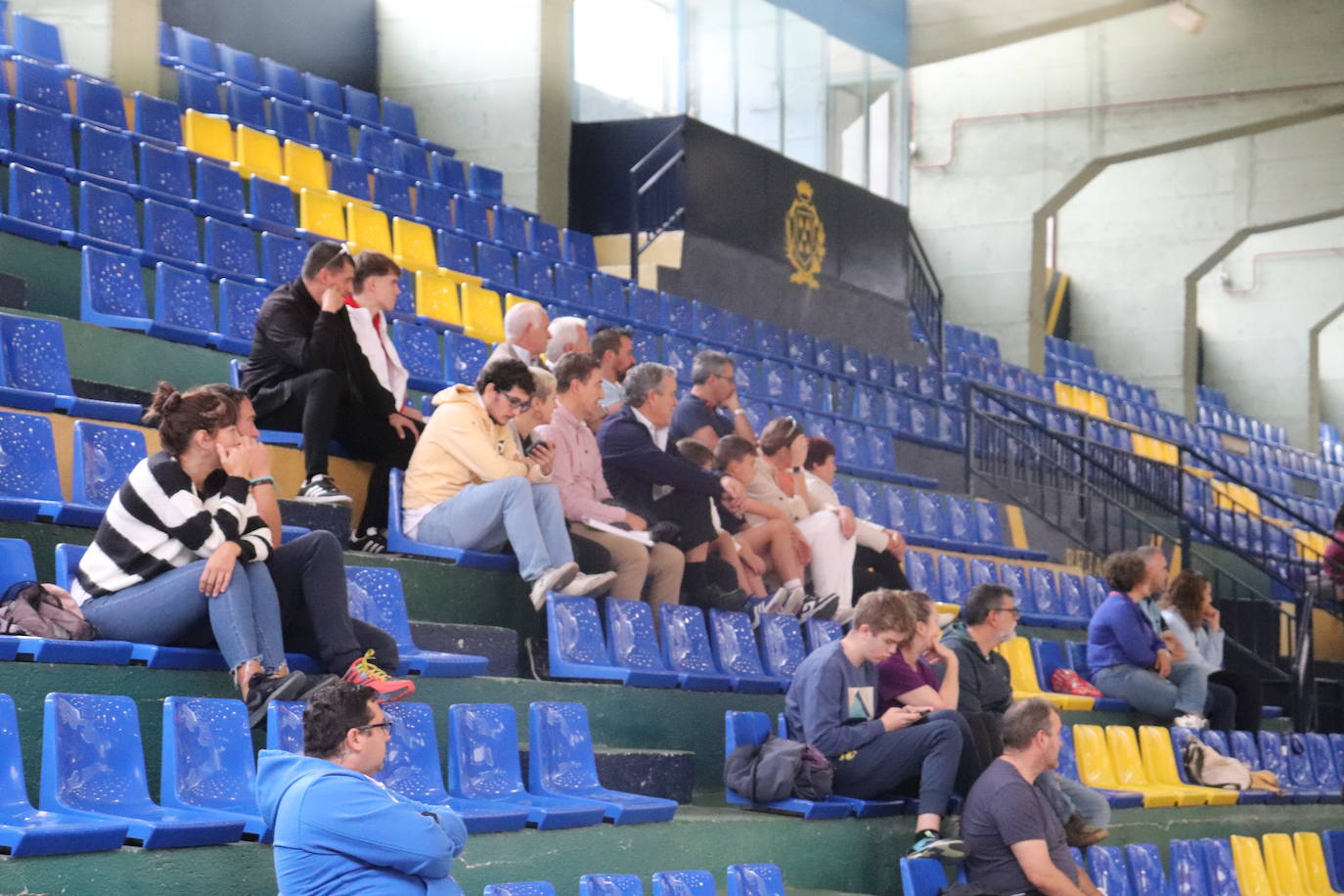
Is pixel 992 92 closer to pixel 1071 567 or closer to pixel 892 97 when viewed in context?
pixel 892 97

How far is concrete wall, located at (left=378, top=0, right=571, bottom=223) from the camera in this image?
11.7 m

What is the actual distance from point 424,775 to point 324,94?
756cm

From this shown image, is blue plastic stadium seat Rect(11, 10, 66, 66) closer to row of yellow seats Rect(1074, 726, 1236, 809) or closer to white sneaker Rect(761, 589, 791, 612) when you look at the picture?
white sneaker Rect(761, 589, 791, 612)

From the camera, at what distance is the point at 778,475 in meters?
7.33

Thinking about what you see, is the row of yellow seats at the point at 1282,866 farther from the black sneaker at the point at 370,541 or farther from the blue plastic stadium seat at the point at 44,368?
the blue plastic stadium seat at the point at 44,368

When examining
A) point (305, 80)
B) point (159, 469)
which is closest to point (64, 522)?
point (159, 469)

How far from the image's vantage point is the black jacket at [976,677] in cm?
644

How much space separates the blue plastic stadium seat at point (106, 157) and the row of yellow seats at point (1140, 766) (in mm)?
4678

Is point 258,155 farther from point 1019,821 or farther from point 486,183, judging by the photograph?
point 1019,821

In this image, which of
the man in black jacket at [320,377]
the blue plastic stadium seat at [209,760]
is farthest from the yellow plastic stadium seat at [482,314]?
the blue plastic stadium seat at [209,760]

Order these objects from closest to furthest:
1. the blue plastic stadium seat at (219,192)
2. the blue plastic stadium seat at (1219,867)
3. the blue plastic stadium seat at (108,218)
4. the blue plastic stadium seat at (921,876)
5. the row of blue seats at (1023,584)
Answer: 1. the blue plastic stadium seat at (921,876)
2. the blue plastic stadium seat at (1219,867)
3. the blue plastic stadium seat at (108,218)
4. the blue plastic stadium seat at (219,192)
5. the row of blue seats at (1023,584)

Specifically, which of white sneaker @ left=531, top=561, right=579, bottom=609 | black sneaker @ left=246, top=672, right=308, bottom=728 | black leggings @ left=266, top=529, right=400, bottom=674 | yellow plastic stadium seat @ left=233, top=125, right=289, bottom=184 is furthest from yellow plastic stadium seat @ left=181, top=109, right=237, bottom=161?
black sneaker @ left=246, top=672, right=308, bottom=728

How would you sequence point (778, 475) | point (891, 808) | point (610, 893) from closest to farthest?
point (610, 893) < point (891, 808) < point (778, 475)

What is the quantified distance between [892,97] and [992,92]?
2.67 metres
